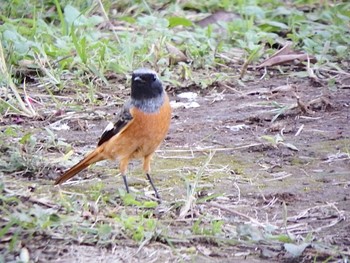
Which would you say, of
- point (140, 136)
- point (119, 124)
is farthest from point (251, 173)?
point (119, 124)

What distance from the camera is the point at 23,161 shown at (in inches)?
238

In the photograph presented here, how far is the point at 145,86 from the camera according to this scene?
242 inches

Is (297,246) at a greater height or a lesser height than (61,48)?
greater

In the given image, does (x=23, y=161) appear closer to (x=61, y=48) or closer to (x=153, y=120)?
(x=153, y=120)

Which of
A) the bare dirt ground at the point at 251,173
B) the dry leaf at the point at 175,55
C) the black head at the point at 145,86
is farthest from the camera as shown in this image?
the dry leaf at the point at 175,55

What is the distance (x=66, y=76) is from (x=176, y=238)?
3.81m

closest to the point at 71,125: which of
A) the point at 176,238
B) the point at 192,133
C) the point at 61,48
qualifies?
the point at 192,133

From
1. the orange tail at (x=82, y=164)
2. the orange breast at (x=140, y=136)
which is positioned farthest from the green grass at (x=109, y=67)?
the orange breast at (x=140, y=136)

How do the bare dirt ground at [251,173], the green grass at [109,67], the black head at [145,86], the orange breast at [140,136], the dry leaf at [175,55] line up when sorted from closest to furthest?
the bare dirt ground at [251,173] → the green grass at [109,67] → the orange breast at [140,136] → the black head at [145,86] → the dry leaf at [175,55]

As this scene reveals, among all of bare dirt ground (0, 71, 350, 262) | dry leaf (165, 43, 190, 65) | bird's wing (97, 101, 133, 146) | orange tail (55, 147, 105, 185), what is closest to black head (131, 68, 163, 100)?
bird's wing (97, 101, 133, 146)

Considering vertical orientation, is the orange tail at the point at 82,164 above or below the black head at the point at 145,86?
below

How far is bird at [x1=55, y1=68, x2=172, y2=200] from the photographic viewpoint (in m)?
5.92

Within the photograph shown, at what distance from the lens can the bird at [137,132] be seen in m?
5.92

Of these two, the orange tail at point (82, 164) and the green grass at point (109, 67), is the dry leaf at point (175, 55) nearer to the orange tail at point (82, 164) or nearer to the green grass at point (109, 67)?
the green grass at point (109, 67)
